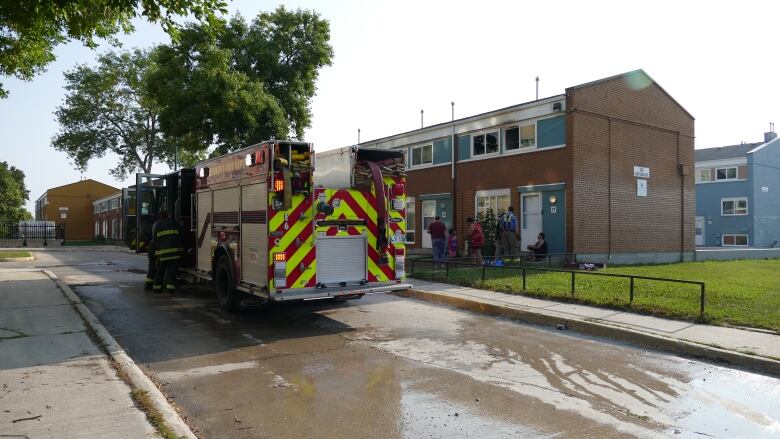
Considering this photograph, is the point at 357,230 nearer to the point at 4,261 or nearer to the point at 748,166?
the point at 4,261

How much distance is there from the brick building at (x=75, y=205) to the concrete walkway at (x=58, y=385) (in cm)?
7147

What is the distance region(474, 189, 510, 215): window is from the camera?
2055 cm

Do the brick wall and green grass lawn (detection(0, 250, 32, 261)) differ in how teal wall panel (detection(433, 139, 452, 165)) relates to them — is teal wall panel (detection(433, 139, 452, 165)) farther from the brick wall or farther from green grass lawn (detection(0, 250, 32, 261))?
green grass lawn (detection(0, 250, 32, 261))

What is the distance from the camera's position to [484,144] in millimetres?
21578

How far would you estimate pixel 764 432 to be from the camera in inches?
180

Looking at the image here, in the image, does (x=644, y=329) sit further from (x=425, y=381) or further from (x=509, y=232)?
(x=509, y=232)

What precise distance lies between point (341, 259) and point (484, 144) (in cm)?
1380

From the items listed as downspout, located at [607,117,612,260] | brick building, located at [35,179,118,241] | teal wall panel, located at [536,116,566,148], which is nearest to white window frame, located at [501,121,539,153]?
teal wall panel, located at [536,116,566,148]

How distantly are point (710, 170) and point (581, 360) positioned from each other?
3905 centimetres

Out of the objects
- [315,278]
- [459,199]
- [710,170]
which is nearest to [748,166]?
[710,170]

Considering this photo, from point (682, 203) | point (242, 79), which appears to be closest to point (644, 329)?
point (682, 203)

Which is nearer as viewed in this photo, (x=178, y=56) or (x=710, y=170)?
(x=178, y=56)

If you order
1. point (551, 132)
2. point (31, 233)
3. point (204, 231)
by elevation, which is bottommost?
point (31, 233)

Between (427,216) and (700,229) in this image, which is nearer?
(427,216)
